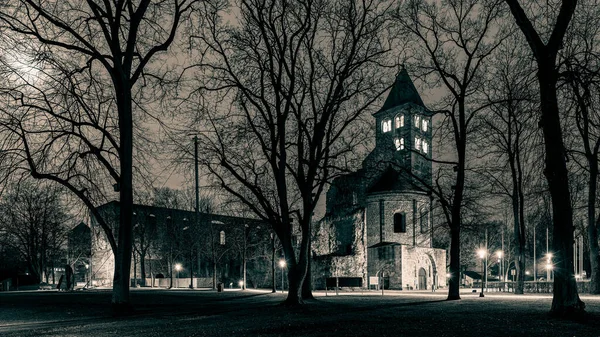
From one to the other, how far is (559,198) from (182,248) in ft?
193

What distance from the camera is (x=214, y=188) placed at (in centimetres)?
2289

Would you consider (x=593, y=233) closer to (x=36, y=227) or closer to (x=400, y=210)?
(x=400, y=210)

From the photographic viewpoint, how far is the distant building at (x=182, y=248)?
2384 inches

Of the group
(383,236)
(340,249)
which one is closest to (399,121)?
(383,236)

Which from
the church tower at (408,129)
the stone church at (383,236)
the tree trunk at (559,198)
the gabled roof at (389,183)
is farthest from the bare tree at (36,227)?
the tree trunk at (559,198)

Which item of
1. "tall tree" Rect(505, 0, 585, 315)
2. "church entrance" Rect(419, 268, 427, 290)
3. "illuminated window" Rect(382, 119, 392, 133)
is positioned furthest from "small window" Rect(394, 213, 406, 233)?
"tall tree" Rect(505, 0, 585, 315)

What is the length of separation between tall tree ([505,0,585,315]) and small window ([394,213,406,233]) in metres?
43.4

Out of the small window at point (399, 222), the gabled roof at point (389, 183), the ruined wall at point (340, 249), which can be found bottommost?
the ruined wall at point (340, 249)

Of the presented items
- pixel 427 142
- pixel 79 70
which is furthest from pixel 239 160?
pixel 427 142

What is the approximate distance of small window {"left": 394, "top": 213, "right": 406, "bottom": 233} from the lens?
5678 centimetres

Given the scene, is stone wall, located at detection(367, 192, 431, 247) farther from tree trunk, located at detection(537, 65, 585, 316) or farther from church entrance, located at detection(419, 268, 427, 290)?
tree trunk, located at detection(537, 65, 585, 316)

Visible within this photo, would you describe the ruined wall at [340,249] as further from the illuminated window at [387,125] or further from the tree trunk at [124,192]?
the tree trunk at [124,192]

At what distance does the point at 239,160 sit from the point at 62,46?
331 inches

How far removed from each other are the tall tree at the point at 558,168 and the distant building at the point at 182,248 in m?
42.6
